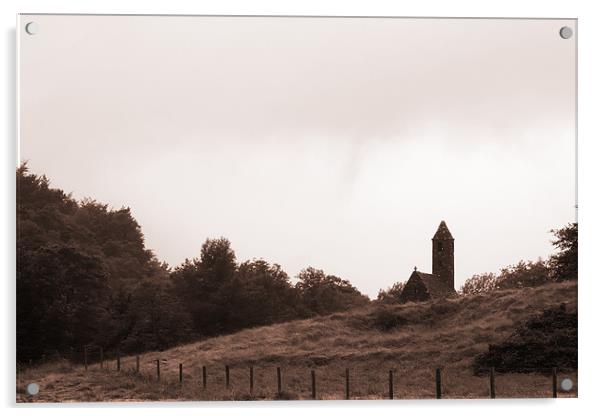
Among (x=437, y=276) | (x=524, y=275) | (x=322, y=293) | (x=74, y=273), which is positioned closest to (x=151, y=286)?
(x=74, y=273)

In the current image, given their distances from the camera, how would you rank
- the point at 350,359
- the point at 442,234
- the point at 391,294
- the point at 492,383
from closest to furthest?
1. the point at 492,383
2. the point at 442,234
3. the point at 350,359
4. the point at 391,294

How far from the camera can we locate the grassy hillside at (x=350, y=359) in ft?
30.1

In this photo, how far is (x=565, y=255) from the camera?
924 centimetres

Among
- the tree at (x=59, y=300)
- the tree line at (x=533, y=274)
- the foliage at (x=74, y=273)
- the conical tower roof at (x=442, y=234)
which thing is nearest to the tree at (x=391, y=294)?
the tree line at (x=533, y=274)

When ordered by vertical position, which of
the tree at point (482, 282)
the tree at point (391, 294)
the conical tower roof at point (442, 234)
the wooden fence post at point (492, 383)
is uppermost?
the conical tower roof at point (442, 234)

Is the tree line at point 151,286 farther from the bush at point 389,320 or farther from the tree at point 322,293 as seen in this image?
the bush at point 389,320

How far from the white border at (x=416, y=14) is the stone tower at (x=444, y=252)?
50.5 inches

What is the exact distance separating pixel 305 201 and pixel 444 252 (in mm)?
1541

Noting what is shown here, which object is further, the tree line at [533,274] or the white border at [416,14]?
the tree line at [533,274]

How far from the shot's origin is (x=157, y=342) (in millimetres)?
9516

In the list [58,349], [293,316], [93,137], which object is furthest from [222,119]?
[58,349]

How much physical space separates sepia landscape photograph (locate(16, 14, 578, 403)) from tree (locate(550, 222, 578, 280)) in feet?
0.07

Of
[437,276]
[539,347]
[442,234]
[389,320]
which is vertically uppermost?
[442,234]

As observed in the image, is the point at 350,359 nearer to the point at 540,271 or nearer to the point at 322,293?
the point at 322,293
